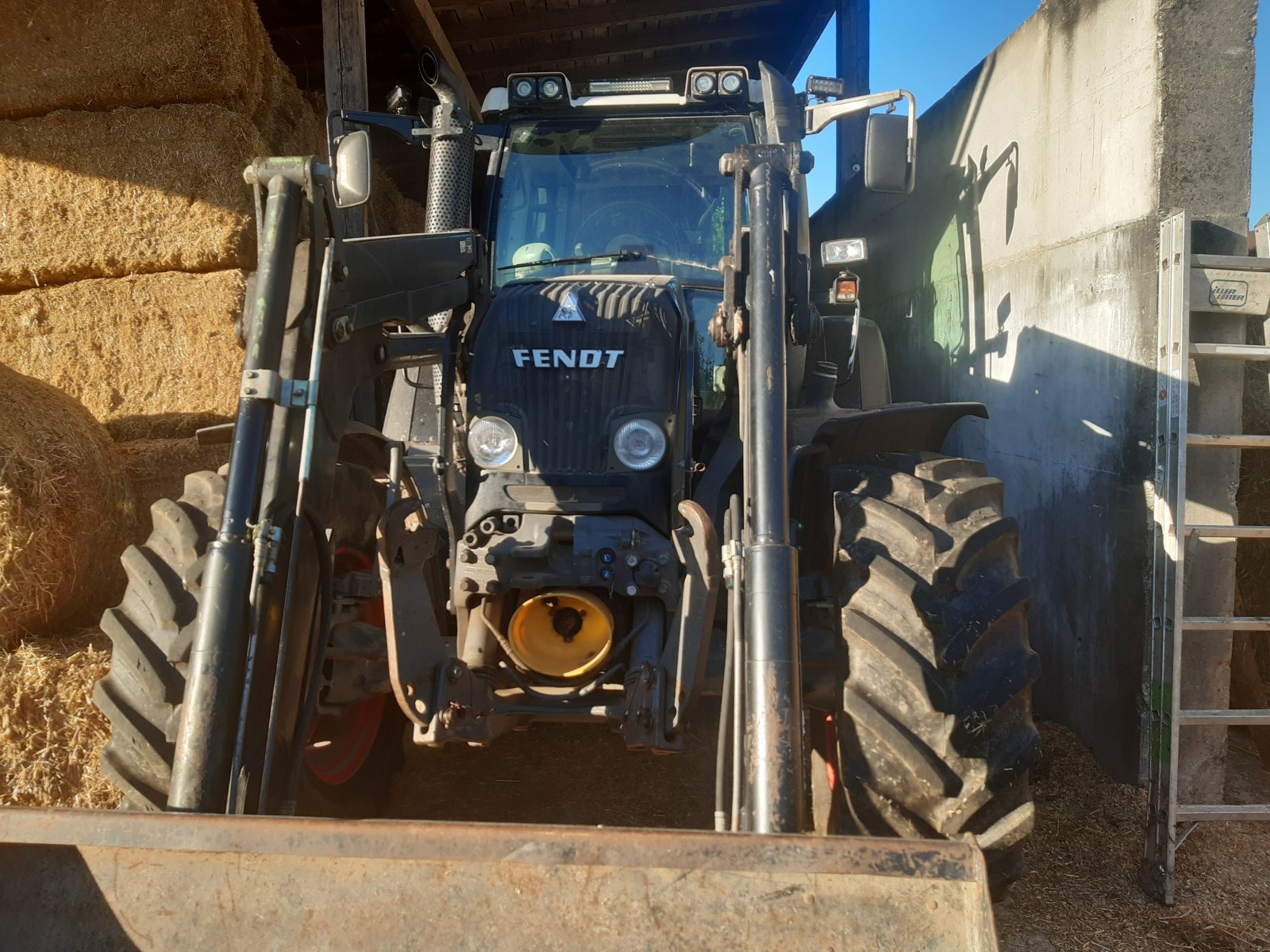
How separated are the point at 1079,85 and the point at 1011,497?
189 cm

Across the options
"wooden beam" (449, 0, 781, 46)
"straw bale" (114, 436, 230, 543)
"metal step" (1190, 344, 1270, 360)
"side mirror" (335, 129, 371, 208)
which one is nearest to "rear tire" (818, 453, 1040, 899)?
"metal step" (1190, 344, 1270, 360)

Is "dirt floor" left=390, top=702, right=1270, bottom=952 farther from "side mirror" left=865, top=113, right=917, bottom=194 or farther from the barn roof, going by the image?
the barn roof

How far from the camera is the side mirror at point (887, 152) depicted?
3551 millimetres

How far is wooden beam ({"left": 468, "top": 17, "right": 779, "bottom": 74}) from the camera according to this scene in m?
8.40

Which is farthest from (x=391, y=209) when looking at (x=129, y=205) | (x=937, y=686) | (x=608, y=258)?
(x=937, y=686)

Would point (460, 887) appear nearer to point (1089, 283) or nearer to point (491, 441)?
point (491, 441)

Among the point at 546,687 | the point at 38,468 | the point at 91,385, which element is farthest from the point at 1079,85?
the point at 91,385

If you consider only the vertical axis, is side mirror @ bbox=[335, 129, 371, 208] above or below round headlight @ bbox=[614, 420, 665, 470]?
above

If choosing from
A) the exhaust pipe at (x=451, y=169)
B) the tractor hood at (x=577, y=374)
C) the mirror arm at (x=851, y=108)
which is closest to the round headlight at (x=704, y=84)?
the mirror arm at (x=851, y=108)

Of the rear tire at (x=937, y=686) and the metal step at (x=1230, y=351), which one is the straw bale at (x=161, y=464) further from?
the metal step at (x=1230, y=351)

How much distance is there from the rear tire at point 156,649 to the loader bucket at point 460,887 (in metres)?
0.55

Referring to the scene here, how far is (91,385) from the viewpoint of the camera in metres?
5.21

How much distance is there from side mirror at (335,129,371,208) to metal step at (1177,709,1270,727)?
3.07 m

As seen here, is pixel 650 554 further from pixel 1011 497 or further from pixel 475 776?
pixel 1011 497
